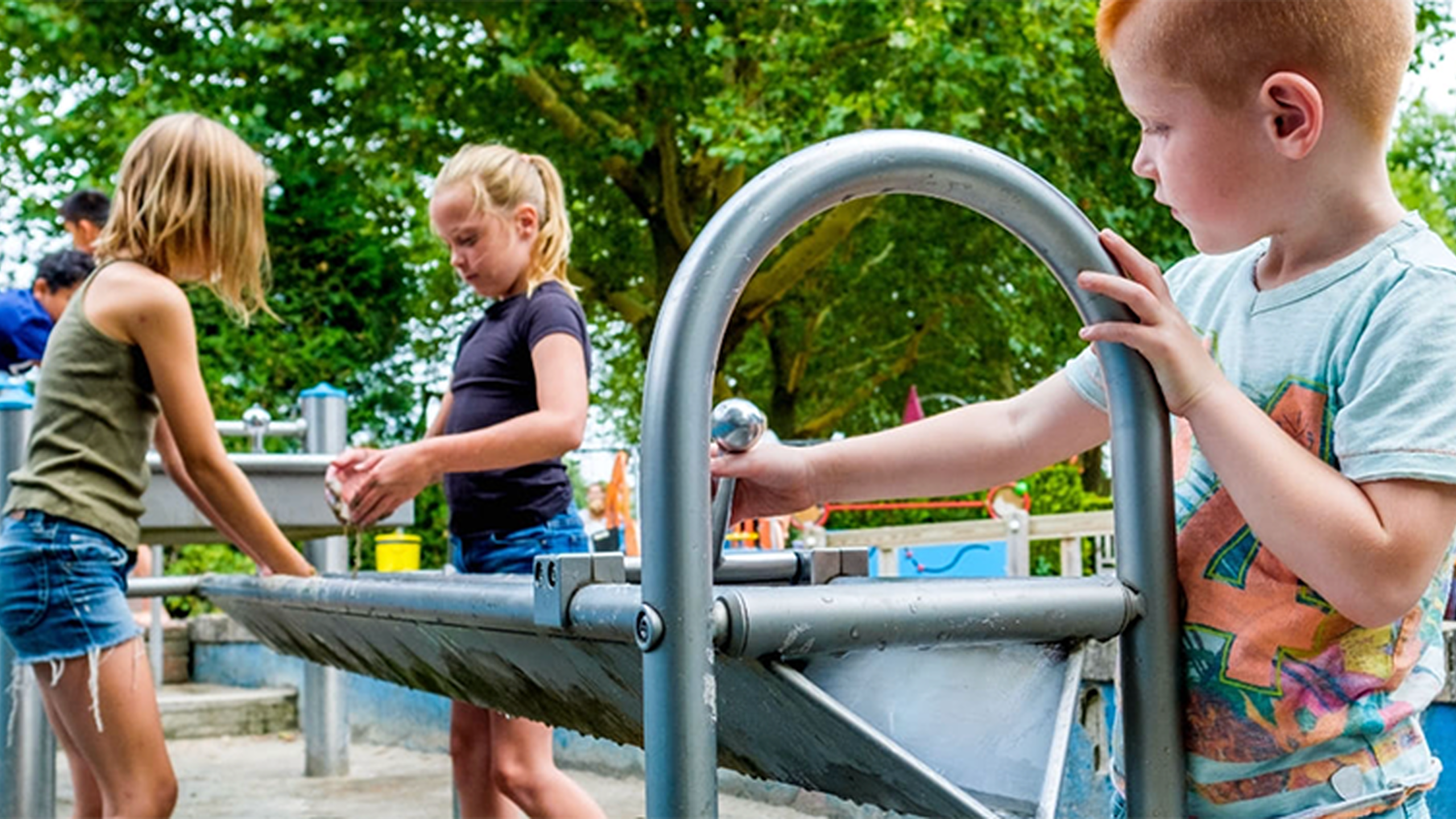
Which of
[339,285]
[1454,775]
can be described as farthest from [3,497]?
[339,285]

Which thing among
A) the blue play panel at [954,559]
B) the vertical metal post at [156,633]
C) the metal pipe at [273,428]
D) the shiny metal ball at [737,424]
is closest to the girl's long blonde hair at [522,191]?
the shiny metal ball at [737,424]

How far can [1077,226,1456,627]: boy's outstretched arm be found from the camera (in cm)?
84

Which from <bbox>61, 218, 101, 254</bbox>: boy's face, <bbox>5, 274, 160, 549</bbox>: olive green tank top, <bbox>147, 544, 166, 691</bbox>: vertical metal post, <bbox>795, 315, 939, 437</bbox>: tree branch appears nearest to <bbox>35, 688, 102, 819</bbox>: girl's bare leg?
<bbox>5, 274, 160, 549</bbox>: olive green tank top

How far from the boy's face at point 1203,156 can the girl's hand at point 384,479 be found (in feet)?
A: 4.65

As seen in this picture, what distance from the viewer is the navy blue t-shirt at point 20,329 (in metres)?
5.38

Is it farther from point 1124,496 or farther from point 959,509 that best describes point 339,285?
point 1124,496

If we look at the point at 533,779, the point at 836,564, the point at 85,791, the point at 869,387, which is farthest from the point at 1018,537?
the point at 869,387

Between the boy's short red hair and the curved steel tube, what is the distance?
11 centimetres

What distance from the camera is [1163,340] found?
34.8 inches

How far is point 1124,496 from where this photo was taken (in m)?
0.95

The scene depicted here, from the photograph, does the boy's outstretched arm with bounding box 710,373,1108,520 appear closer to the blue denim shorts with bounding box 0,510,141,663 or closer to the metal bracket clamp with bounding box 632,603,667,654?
the metal bracket clamp with bounding box 632,603,667,654

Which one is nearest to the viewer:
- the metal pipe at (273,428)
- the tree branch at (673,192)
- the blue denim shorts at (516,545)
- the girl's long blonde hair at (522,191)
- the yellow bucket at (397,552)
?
the blue denim shorts at (516,545)

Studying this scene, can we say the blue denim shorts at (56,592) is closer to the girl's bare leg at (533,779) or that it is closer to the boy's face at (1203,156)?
the girl's bare leg at (533,779)

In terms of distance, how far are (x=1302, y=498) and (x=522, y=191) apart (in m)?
2.10
